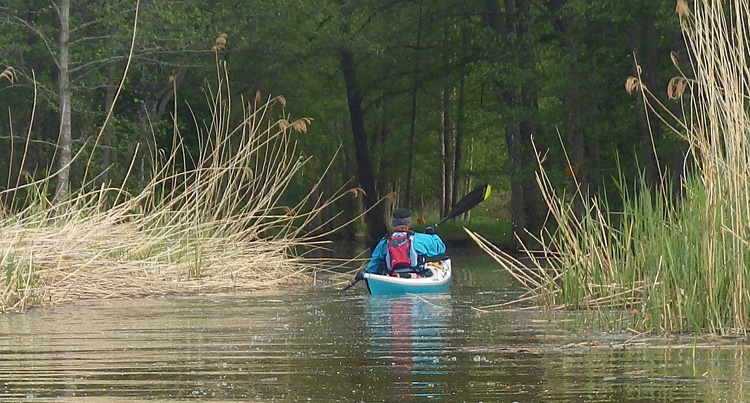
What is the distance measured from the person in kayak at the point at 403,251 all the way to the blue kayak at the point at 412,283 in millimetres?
175

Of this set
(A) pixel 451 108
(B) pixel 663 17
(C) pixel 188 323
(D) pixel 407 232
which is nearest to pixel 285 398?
(C) pixel 188 323

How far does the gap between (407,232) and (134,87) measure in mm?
19610

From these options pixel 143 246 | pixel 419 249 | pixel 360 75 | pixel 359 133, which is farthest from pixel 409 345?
pixel 360 75

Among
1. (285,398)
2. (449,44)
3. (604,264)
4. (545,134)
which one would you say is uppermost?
(449,44)

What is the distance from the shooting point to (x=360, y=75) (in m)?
38.3

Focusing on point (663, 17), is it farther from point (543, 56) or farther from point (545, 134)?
point (545, 134)

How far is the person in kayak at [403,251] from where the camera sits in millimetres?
15820

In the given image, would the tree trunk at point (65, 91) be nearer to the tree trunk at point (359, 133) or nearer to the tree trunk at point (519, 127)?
the tree trunk at point (519, 127)

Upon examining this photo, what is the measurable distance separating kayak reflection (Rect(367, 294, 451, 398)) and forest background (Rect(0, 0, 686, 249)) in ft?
31.5

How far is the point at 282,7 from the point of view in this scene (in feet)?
104

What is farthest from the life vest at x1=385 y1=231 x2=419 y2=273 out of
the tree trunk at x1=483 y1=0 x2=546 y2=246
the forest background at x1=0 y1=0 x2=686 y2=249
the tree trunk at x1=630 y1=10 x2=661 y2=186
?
the tree trunk at x1=483 y1=0 x2=546 y2=246

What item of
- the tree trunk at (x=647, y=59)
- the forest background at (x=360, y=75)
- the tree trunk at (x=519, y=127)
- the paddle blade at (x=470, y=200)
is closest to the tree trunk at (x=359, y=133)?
the forest background at (x=360, y=75)

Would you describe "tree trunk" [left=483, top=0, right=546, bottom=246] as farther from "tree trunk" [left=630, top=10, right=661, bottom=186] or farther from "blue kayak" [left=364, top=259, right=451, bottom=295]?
"blue kayak" [left=364, top=259, right=451, bottom=295]

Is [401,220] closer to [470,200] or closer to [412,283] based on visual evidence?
[412,283]
